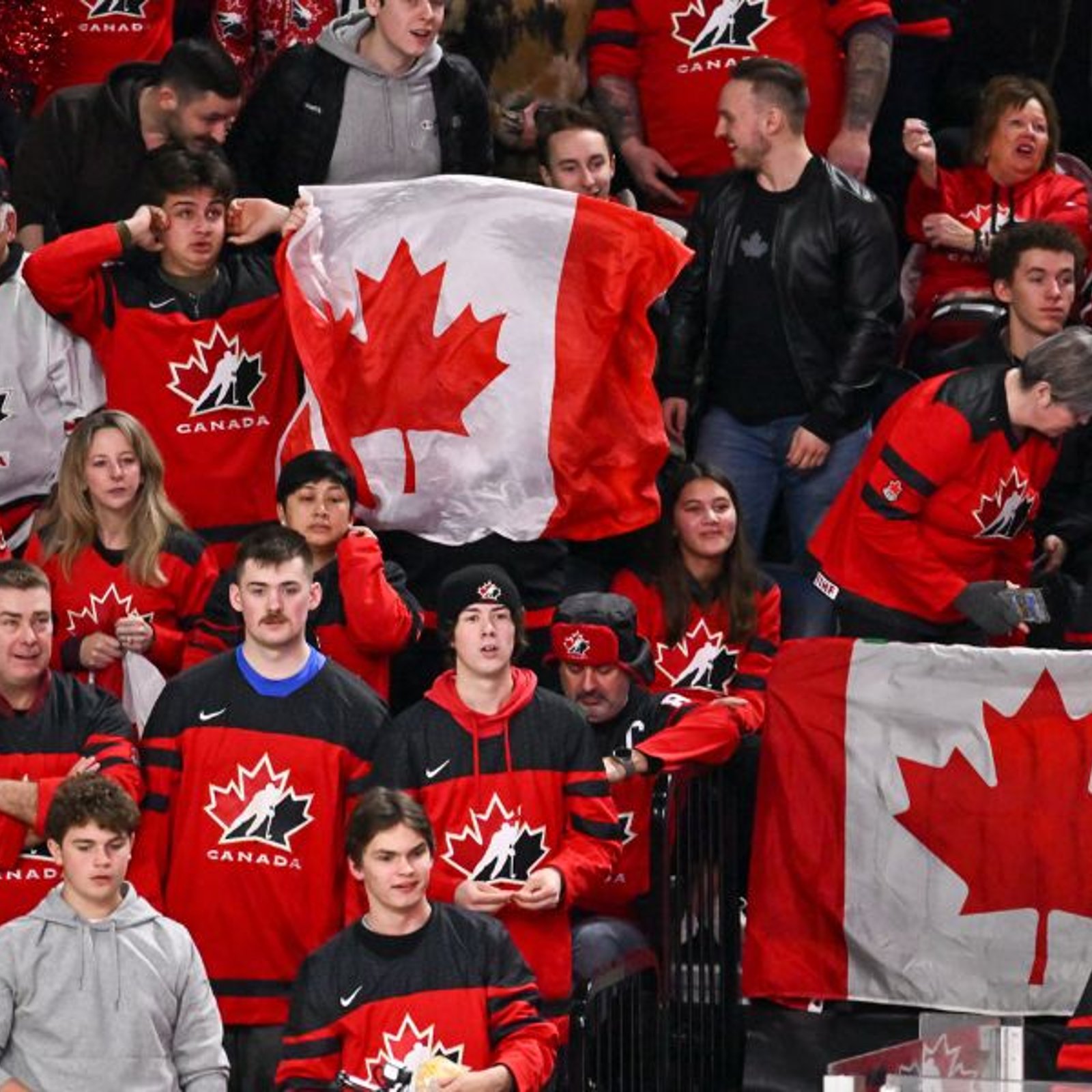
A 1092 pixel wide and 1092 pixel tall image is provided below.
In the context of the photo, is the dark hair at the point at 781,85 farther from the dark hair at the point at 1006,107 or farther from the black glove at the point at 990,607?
the black glove at the point at 990,607

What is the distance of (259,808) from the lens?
302 inches

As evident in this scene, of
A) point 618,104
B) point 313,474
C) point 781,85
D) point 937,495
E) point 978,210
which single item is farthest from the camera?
point 618,104

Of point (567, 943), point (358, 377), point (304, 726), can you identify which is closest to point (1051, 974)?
point (567, 943)

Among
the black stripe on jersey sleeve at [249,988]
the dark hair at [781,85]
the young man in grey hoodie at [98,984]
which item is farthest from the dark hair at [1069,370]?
the young man in grey hoodie at [98,984]

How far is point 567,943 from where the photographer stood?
25.1ft

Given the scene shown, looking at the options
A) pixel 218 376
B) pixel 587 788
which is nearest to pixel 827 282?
pixel 218 376

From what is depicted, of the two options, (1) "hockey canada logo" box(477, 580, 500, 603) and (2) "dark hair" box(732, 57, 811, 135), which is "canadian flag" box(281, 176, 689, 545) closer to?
(2) "dark hair" box(732, 57, 811, 135)

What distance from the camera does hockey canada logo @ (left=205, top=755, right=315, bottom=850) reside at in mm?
7668

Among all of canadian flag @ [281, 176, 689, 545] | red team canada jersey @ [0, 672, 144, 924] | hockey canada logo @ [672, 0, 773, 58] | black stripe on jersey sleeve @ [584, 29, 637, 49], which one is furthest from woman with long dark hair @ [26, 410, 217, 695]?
hockey canada logo @ [672, 0, 773, 58]

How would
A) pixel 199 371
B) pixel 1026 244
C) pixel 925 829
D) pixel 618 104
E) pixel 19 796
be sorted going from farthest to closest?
pixel 618 104 < pixel 1026 244 < pixel 199 371 < pixel 925 829 < pixel 19 796

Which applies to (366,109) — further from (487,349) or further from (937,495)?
(937,495)

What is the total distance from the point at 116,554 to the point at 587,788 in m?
1.71

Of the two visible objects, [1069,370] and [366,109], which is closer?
[1069,370]

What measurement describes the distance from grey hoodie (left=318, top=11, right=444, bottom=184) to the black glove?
2.56 meters
